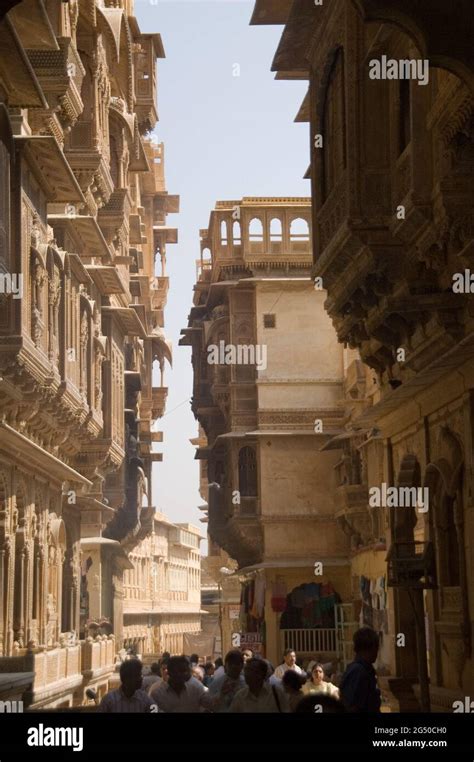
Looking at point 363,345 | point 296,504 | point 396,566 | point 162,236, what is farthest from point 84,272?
point 162,236

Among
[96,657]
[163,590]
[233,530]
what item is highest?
[233,530]

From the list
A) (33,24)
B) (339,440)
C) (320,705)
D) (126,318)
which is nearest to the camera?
(320,705)

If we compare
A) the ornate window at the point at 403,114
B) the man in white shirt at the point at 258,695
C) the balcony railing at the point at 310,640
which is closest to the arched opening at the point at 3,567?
the ornate window at the point at 403,114

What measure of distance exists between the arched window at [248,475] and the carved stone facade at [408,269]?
22.1 m

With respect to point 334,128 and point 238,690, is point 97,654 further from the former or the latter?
point 238,690

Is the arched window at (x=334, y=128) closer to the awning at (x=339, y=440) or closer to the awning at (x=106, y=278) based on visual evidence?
the awning at (x=106, y=278)

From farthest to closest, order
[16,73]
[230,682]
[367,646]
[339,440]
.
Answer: [339,440] < [16,73] < [230,682] < [367,646]

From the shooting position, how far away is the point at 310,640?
37719 mm

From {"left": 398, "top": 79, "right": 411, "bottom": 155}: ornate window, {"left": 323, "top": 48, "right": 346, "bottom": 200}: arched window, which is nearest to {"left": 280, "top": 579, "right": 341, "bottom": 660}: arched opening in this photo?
{"left": 323, "top": 48, "right": 346, "bottom": 200}: arched window

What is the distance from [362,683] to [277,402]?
31124 mm

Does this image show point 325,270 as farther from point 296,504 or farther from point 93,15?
point 296,504

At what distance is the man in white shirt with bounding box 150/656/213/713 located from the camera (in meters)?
9.88

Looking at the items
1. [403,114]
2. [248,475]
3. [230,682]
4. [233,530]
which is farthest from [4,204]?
[233,530]

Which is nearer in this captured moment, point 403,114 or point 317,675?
point 317,675
